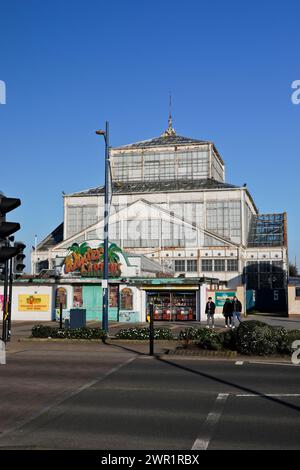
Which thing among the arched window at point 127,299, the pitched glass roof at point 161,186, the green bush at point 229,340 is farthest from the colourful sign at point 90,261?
the pitched glass roof at point 161,186

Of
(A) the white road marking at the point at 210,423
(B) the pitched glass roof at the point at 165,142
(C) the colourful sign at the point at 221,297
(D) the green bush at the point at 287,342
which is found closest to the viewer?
(A) the white road marking at the point at 210,423

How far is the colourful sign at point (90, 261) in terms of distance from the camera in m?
37.7

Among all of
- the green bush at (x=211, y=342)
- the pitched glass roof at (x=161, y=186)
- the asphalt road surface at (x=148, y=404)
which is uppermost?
the pitched glass roof at (x=161, y=186)

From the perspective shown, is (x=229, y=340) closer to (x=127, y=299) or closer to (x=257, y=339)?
(x=257, y=339)

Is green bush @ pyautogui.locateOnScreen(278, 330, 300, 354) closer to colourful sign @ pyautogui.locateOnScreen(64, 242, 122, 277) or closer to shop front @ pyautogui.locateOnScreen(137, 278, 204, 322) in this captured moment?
shop front @ pyautogui.locateOnScreen(137, 278, 204, 322)

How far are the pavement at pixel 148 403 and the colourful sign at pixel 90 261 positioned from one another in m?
19.7

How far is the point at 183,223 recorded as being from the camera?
57594mm

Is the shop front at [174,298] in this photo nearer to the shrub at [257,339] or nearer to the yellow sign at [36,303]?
the yellow sign at [36,303]

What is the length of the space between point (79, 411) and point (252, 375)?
5821mm

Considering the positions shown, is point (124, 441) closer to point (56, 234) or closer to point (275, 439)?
point (275, 439)

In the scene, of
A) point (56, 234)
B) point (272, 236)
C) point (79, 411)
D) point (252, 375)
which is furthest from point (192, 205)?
point (79, 411)

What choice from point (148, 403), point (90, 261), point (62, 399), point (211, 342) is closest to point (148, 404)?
point (148, 403)

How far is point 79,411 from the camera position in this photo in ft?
33.0

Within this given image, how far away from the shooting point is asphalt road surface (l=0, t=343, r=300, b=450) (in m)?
8.05
